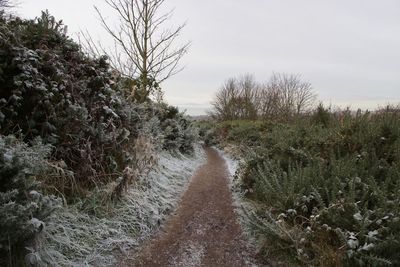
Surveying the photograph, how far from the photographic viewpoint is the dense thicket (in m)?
3.09

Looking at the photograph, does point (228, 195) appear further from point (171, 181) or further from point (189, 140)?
point (189, 140)

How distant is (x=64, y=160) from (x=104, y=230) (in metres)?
1.10

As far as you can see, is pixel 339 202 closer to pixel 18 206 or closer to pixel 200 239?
pixel 200 239

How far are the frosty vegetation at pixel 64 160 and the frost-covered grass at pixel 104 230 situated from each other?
12 millimetres

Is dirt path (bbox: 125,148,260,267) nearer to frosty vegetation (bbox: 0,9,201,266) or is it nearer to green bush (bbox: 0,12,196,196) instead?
frosty vegetation (bbox: 0,9,201,266)

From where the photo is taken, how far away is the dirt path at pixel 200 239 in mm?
3668

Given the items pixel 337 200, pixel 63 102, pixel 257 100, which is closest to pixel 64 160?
pixel 63 102

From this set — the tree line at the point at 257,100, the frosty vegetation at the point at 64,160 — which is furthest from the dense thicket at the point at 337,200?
the tree line at the point at 257,100

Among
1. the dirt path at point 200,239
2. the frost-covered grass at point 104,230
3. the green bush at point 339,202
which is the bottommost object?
the dirt path at point 200,239

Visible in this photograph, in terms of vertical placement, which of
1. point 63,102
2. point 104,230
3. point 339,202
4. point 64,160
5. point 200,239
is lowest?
point 200,239

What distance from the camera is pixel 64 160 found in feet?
14.2

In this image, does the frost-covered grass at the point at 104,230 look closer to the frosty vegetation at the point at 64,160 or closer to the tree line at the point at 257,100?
the frosty vegetation at the point at 64,160

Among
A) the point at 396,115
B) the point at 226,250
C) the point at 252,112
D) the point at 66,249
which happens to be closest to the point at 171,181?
the point at 226,250

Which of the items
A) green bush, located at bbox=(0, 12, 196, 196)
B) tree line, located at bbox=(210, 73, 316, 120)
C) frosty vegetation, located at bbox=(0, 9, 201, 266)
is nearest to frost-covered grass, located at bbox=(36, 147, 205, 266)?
frosty vegetation, located at bbox=(0, 9, 201, 266)
